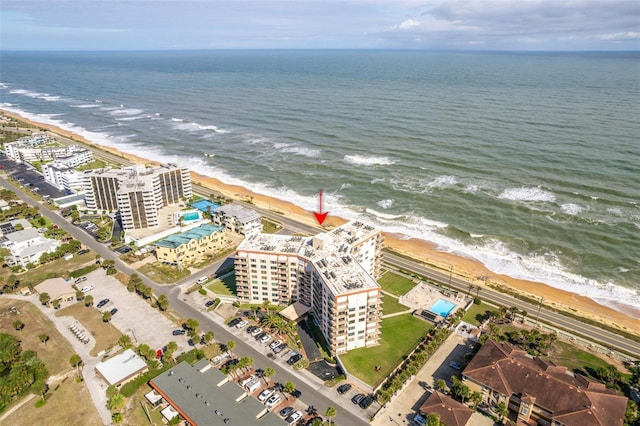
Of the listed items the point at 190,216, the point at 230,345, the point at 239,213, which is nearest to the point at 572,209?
the point at 239,213

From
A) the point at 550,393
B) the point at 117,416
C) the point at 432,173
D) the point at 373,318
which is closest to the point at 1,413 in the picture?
the point at 117,416

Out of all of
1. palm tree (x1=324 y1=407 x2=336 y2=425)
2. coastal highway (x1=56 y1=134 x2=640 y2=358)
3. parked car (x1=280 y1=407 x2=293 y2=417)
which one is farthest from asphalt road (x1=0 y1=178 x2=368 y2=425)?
coastal highway (x1=56 y1=134 x2=640 y2=358)

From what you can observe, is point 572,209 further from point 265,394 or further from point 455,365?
point 265,394

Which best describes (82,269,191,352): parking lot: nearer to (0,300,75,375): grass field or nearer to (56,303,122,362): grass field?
(56,303,122,362): grass field

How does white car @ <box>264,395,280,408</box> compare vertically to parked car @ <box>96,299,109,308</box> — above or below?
below

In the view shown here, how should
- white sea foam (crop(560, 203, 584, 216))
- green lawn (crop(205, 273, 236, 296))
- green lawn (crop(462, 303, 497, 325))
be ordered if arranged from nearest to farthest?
green lawn (crop(462, 303, 497, 325)), green lawn (crop(205, 273, 236, 296)), white sea foam (crop(560, 203, 584, 216))
